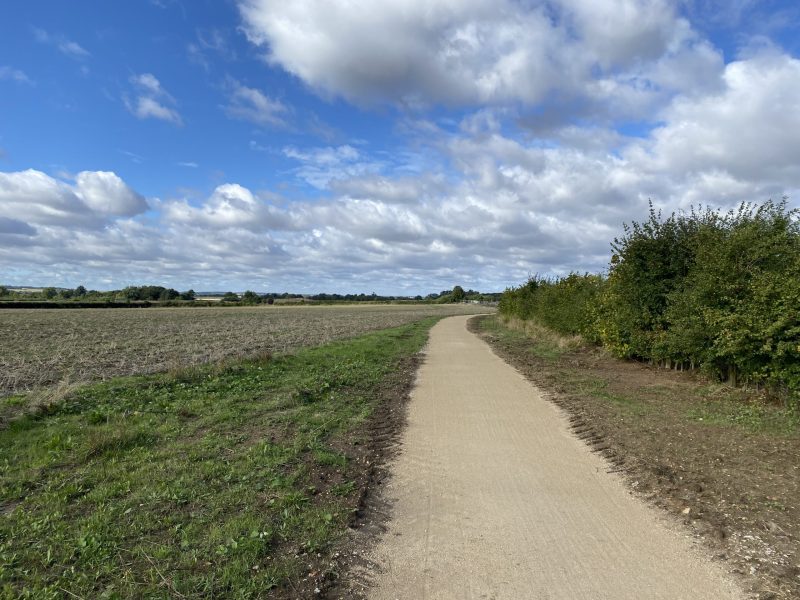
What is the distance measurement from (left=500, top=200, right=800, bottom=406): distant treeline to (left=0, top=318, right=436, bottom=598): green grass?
738 cm

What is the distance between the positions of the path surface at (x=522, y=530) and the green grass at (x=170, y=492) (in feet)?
2.51

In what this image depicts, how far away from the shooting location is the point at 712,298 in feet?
35.3

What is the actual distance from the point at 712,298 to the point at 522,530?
29.0ft

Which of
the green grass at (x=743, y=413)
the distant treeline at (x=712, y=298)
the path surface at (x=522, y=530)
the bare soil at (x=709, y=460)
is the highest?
the distant treeline at (x=712, y=298)

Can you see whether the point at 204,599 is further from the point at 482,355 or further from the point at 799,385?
the point at 482,355

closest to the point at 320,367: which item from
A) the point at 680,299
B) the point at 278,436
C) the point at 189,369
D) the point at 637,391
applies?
the point at 189,369

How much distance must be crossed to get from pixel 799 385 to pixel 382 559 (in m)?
8.30

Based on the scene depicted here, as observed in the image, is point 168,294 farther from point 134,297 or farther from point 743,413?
point 743,413

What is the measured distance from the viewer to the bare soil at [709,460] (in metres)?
4.02

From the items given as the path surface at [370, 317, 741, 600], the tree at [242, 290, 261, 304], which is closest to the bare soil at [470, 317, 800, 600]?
the path surface at [370, 317, 741, 600]

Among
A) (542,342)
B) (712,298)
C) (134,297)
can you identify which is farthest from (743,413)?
(134,297)

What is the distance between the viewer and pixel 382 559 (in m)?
3.88

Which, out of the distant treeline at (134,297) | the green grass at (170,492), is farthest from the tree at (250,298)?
the green grass at (170,492)

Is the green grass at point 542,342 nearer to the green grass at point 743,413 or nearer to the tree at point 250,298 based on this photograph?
the green grass at point 743,413
